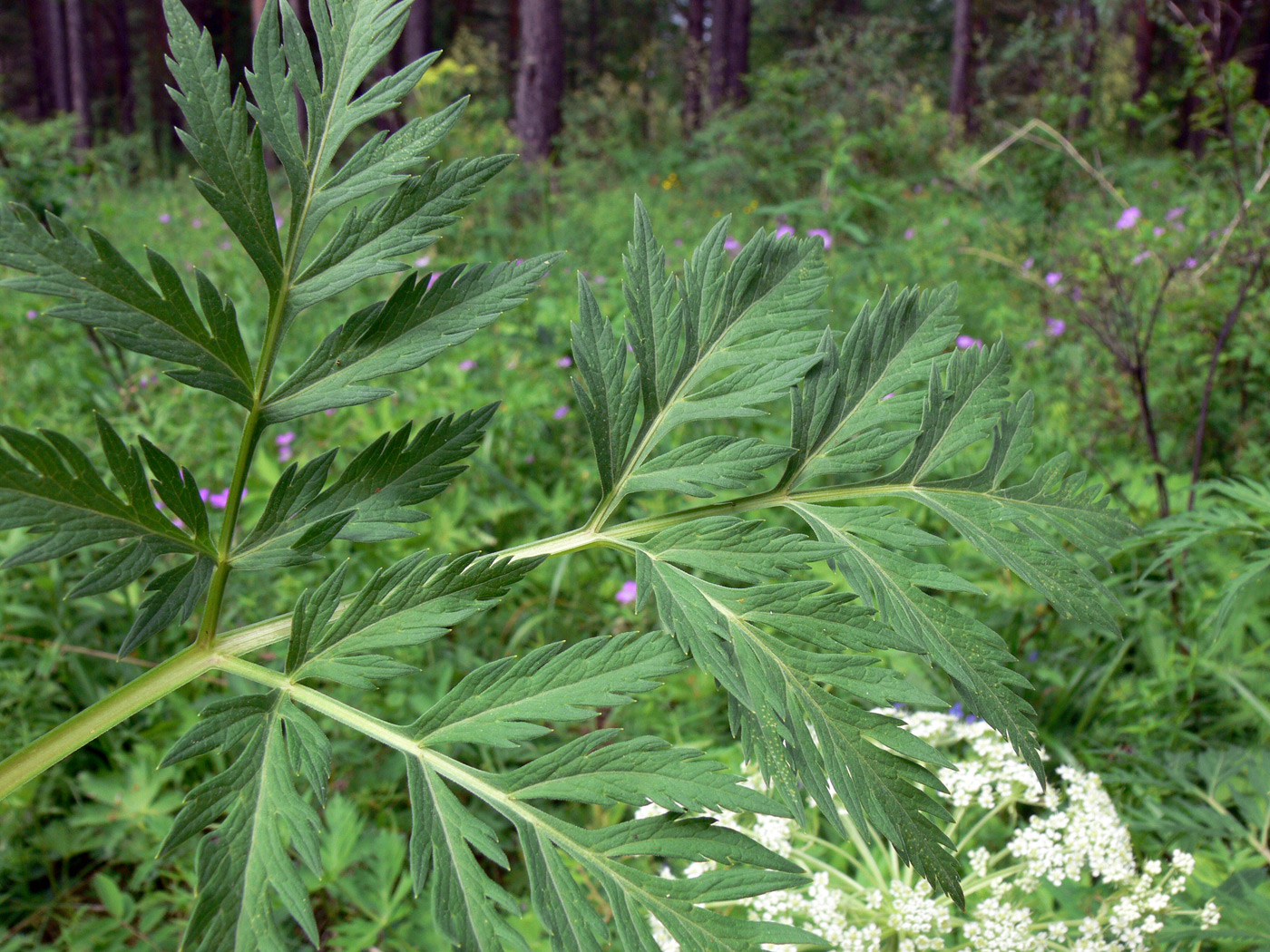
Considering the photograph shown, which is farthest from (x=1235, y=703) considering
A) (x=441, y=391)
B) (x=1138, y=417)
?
(x=441, y=391)

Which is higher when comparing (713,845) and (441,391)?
(713,845)

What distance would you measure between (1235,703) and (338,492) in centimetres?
204

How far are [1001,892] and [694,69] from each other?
1216 cm

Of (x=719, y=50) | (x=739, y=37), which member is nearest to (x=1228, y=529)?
(x=739, y=37)

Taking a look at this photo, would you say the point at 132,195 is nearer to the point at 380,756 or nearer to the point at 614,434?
the point at 380,756

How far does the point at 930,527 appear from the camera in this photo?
256 cm

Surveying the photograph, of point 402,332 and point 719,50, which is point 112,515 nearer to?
point 402,332

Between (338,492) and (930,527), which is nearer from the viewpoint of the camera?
(338,492)

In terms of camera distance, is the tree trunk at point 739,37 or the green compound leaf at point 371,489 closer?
the green compound leaf at point 371,489

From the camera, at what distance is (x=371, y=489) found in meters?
0.67

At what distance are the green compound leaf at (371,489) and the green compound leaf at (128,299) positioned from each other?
0.08 m

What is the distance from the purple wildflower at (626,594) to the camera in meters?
2.29

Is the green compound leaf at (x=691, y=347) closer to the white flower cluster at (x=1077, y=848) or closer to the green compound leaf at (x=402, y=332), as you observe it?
the green compound leaf at (x=402, y=332)

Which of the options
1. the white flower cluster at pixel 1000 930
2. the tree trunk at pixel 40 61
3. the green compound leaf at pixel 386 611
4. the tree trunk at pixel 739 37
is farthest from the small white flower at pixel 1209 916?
the tree trunk at pixel 40 61
